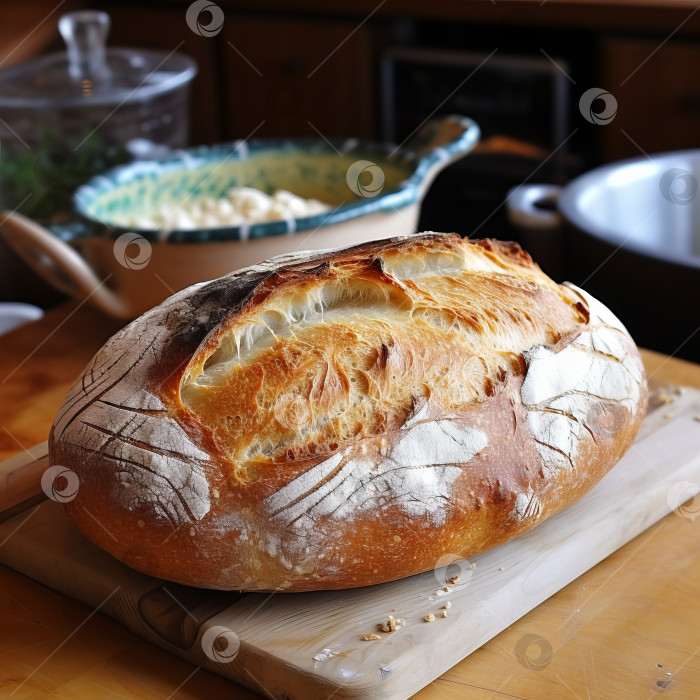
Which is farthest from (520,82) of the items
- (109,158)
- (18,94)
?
(18,94)

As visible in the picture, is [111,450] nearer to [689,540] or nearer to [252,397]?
[252,397]
